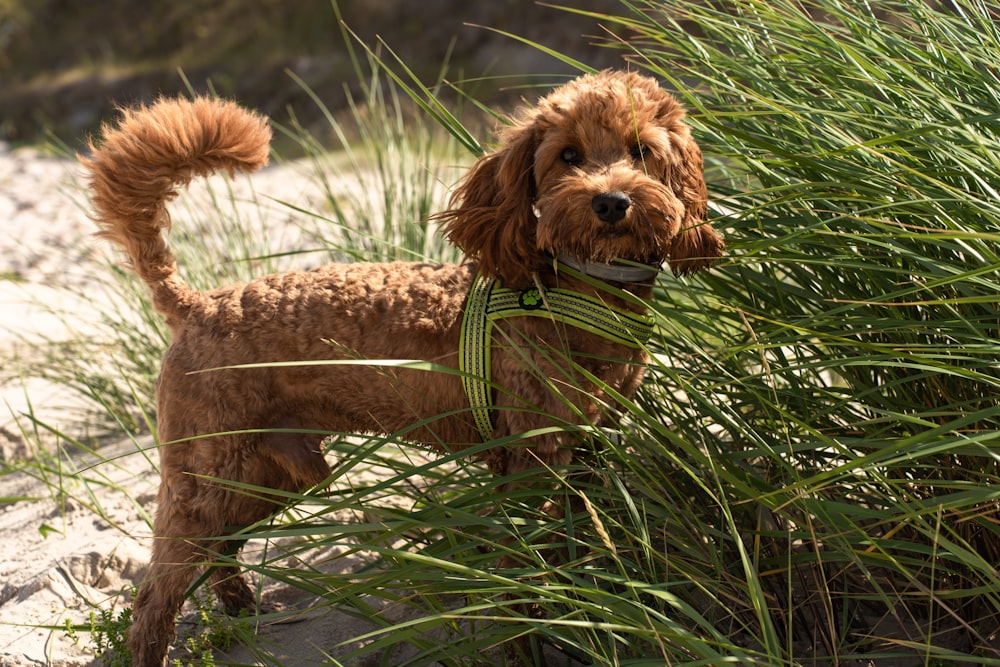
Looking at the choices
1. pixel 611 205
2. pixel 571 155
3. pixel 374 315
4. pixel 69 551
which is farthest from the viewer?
pixel 69 551

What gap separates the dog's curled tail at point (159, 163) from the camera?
112 inches

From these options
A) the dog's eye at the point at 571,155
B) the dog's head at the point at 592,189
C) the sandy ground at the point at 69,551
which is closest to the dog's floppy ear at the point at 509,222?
the dog's head at the point at 592,189

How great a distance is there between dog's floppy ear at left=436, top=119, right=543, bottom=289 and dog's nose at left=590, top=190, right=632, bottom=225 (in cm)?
30

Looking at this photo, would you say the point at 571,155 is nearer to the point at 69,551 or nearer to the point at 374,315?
the point at 374,315

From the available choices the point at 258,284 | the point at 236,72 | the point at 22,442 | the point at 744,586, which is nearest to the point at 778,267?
the point at 744,586

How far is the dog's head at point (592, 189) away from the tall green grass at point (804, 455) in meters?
0.15

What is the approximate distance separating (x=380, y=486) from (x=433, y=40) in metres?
15.0

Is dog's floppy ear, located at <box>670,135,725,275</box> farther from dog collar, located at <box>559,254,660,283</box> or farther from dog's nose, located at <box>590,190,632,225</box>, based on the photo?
dog's nose, located at <box>590,190,632,225</box>

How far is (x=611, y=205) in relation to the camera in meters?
2.34

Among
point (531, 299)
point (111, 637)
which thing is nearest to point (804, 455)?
point (531, 299)

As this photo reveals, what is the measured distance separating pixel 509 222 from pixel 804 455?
1.04 m

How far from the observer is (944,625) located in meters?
2.52

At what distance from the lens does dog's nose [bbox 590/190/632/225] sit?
2.34 meters

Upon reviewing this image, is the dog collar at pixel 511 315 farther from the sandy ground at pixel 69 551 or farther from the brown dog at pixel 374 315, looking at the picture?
the sandy ground at pixel 69 551
